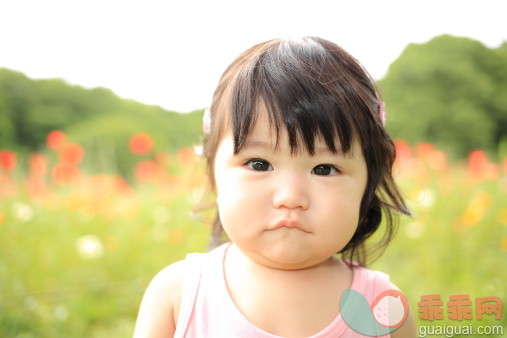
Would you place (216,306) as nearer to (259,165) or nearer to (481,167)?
(259,165)

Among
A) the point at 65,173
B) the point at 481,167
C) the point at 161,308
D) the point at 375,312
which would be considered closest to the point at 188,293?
the point at 161,308

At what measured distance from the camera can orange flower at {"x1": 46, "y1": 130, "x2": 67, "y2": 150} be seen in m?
2.46

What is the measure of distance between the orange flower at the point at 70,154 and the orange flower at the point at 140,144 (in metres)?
0.24

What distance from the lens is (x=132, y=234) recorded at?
2.23 metres

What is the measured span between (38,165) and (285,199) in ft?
5.51

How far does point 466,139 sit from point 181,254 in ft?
5.23

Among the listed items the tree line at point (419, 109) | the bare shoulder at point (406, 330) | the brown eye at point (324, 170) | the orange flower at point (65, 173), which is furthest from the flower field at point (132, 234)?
the brown eye at point (324, 170)

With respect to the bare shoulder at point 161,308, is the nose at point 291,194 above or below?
above

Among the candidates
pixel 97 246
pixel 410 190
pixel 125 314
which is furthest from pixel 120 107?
pixel 410 190

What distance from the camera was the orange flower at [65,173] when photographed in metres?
2.42

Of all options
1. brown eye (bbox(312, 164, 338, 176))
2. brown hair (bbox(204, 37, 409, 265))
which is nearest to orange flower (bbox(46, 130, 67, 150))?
brown hair (bbox(204, 37, 409, 265))

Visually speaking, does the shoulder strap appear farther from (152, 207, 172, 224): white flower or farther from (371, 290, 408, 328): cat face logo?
(152, 207, 172, 224): white flower

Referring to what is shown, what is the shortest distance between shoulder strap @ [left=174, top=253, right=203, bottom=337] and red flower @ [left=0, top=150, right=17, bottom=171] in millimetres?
1381

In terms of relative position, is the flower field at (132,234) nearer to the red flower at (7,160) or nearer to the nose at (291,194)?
the red flower at (7,160)
